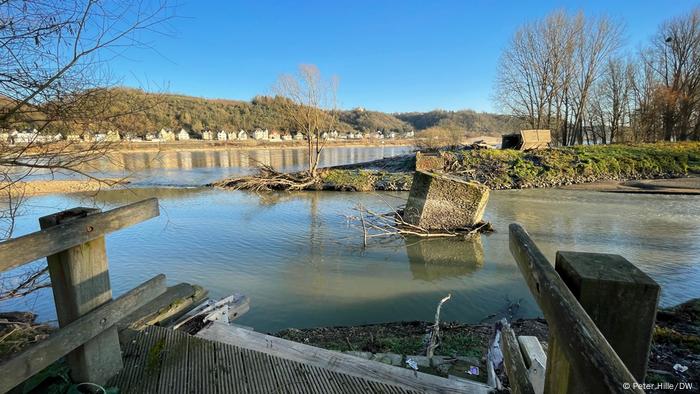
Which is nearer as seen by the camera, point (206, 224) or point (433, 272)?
point (433, 272)

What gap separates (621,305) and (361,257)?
26.2 feet

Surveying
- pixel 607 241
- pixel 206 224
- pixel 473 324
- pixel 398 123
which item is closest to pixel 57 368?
pixel 473 324

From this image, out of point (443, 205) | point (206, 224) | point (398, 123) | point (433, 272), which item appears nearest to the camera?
point (433, 272)

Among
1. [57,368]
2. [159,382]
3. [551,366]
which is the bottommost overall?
[159,382]

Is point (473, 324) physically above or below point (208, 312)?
below

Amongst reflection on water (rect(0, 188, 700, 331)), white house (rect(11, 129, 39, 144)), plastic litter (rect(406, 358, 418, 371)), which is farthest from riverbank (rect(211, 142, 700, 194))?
white house (rect(11, 129, 39, 144))

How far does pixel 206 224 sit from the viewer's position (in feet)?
41.8

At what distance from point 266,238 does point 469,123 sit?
134m

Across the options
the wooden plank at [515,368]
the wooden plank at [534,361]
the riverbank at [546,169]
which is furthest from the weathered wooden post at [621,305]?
the riverbank at [546,169]

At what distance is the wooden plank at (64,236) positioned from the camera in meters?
1.95

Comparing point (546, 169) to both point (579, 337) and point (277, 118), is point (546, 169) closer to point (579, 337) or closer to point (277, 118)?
point (579, 337)

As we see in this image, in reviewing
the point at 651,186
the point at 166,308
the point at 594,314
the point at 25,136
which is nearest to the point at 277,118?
the point at 651,186

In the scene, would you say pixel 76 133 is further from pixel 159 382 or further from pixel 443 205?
pixel 443 205

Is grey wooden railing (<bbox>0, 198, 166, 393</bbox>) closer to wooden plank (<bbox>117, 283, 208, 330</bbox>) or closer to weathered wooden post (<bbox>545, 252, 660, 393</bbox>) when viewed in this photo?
wooden plank (<bbox>117, 283, 208, 330</bbox>)
